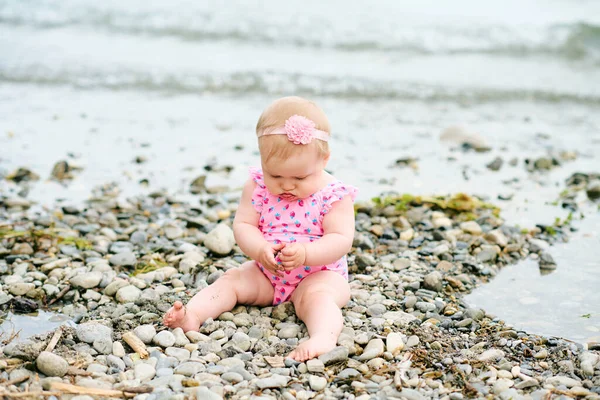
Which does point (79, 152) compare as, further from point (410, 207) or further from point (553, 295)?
point (553, 295)

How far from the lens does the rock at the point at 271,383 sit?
2.90 metres

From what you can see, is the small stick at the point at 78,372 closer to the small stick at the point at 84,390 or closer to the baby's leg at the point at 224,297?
the small stick at the point at 84,390

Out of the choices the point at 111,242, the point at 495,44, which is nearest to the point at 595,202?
the point at 111,242

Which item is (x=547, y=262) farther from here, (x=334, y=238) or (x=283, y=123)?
(x=283, y=123)

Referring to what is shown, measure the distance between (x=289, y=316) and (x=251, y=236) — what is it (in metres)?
0.50

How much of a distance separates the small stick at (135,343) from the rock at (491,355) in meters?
1.60

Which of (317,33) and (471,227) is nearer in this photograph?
(471,227)

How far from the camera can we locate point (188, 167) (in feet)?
23.5

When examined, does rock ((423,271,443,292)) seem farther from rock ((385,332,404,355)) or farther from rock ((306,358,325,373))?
rock ((306,358,325,373))

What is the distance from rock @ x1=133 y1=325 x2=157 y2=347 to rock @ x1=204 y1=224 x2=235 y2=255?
4.32 feet

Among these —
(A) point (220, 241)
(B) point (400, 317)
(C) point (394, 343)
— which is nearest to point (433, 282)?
(B) point (400, 317)

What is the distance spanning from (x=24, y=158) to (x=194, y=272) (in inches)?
149

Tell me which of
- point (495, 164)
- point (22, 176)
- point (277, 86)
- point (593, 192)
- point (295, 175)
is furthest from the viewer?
point (277, 86)

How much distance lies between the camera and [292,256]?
3479 mm
